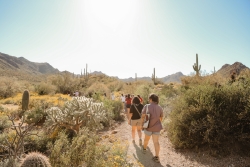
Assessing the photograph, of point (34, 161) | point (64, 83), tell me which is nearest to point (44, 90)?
point (64, 83)

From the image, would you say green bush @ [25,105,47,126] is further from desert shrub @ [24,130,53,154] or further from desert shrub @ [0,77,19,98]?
desert shrub @ [0,77,19,98]

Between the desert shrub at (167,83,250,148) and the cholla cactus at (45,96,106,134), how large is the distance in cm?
306

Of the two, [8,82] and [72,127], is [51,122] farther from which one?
[8,82]

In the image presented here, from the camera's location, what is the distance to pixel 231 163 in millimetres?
4953

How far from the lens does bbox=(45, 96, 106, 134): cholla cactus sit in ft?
22.7

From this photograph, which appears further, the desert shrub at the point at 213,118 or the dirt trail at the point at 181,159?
the desert shrub at the point at 213,118

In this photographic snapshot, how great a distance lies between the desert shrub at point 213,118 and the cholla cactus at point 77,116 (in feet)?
10.0

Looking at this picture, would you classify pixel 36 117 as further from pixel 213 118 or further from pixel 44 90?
pixel 44 90

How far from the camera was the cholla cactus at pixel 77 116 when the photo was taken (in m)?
6.91

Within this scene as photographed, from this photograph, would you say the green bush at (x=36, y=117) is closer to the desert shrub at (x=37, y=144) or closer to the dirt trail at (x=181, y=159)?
the desert shrub at (x=37, y=144)

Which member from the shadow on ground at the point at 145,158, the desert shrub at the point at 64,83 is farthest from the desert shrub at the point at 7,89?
the shadow on ground at the point at 145,158

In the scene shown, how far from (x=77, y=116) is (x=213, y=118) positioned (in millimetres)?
4826

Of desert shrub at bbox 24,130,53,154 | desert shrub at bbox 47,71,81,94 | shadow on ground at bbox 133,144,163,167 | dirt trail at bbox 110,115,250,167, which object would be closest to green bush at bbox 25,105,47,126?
desert shrub at bbox 24,130,53,154

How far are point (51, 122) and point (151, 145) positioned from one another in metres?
3.97
